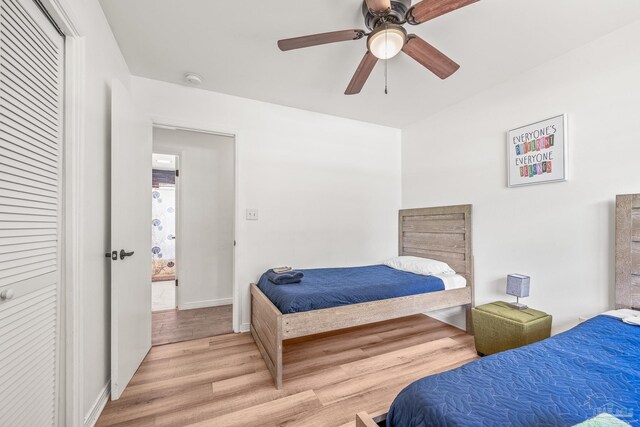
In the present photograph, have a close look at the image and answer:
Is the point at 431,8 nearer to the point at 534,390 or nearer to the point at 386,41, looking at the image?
the point at 386,41

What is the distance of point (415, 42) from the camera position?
1.54m

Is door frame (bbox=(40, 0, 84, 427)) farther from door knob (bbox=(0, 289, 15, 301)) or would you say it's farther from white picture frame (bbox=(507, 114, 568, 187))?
white picture frame (bbox=(507, 114, 568, 187))

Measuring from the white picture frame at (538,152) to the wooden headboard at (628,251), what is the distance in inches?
16.8

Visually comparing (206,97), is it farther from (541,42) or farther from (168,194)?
(168,194)

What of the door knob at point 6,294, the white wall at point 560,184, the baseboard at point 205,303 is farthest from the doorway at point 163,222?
the white wall at point 560,184

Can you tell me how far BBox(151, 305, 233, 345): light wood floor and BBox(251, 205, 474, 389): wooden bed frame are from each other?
1.72 ft

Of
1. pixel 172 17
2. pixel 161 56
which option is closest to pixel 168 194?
pixel 161 56

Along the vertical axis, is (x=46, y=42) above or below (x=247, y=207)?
above

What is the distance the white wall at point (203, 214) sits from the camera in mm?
→ 3573

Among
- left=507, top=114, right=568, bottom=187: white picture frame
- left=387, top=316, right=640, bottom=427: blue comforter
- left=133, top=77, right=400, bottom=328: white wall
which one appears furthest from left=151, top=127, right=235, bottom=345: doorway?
left=507, top=114, right=568, bottom=187: white picture frame

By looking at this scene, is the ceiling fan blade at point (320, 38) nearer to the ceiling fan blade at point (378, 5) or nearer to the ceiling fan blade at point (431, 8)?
the ceiling fan blade at point (378, 5)

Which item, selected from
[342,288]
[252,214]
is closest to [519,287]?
[342,288]

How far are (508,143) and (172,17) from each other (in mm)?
2873

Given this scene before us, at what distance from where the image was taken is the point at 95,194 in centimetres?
158
